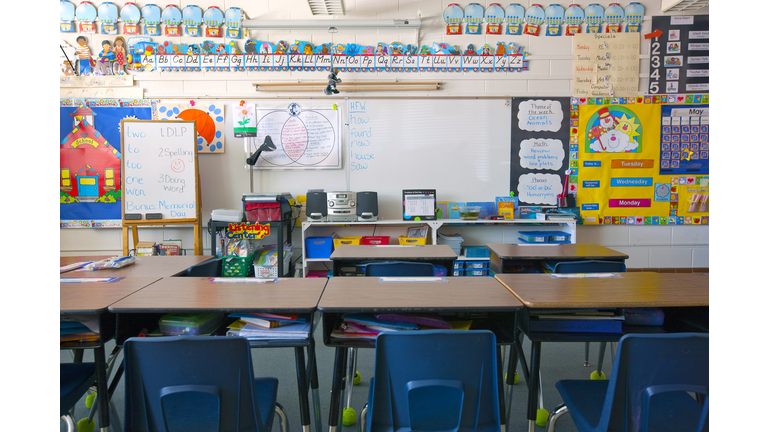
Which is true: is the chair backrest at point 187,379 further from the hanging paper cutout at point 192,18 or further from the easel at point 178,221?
the hanging paper cutout at point 192,18

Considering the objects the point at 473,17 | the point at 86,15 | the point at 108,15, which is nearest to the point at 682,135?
the point at 473,17

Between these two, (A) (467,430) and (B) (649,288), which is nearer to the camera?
(A) (467,430)

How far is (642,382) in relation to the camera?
1.08m

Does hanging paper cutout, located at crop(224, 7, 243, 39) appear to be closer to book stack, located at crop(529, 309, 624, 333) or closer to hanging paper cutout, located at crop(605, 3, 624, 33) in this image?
→ hanging paper cutout, located at crop(605, 3, 624, 33)

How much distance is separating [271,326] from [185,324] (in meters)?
0.34

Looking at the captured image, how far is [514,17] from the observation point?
13.6 feet

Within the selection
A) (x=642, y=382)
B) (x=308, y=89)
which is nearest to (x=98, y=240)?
(x=308, y=89)

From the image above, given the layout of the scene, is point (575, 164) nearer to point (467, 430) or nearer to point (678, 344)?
point (678, 344)

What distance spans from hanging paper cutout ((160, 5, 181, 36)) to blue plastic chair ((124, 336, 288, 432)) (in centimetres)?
413

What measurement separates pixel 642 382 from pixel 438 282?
81 centimetres

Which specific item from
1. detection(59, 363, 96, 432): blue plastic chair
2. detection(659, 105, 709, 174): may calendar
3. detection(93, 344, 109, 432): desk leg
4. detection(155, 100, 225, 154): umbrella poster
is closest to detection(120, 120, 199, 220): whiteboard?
detection(155, 100, 225, 154): umbrella poster

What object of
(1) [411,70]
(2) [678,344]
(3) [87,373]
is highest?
(1) [411,70]

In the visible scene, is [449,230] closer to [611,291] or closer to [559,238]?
[559,238]

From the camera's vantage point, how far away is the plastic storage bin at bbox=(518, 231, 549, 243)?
12.8ft
